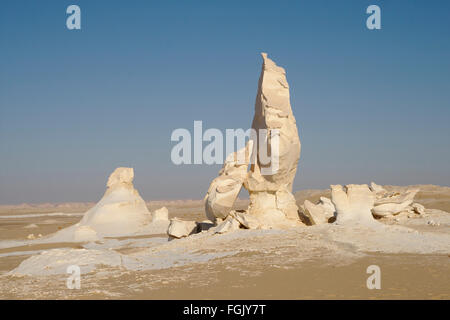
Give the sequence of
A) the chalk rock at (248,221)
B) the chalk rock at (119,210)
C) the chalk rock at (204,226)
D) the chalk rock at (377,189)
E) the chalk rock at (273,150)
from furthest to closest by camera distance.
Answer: the chalk rock at (119,210), the chalk rock at (377,189), the chalk rock at (204,226), the chalk rock at (273,150), the chalk rock at (248,221)

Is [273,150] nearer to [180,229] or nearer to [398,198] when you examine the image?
[180,229]

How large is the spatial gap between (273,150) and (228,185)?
1.61 meters

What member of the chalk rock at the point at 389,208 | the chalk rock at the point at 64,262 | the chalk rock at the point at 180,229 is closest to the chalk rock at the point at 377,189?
the chalk rock at the point at 389,208

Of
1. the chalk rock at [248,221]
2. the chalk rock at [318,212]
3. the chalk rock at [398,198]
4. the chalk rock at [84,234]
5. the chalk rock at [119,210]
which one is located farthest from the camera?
the chalk rock at [119,210]

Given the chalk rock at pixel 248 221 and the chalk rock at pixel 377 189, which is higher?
the chalk rock at pixel 377 189

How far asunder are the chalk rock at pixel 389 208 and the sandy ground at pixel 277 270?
1.94 meters

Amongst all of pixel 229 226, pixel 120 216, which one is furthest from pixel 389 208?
pixel 120 216

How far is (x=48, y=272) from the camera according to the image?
304 inches

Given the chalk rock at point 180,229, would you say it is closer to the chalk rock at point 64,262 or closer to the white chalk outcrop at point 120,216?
the chalk rock at point 64,262

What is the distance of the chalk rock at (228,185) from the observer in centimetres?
1198
